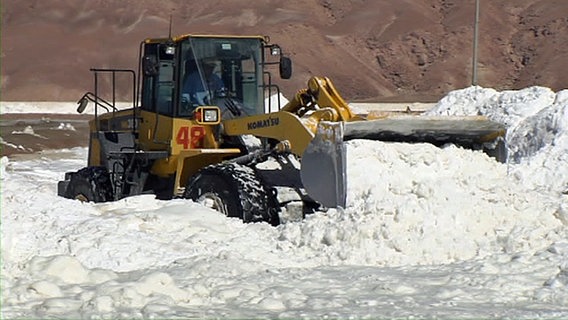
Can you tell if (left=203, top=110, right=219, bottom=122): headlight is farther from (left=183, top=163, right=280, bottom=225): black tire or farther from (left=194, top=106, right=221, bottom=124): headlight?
(left=183, top=163, right=280, bottom=225): black tire

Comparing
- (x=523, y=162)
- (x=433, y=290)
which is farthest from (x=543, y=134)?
(x=433, y=290)

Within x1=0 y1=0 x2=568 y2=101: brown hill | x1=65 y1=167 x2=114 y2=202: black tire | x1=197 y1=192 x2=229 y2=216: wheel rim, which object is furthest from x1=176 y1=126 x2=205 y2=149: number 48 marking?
x1=0 y1=0 x2=568 y2=101: brown hill

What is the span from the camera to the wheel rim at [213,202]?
9828 millimetres

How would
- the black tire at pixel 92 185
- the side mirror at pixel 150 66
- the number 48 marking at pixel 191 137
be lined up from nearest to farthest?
the side mirror at pixel 150 66 < the number 48 marking at pixel 191 137 < the black tire at pixel 92 185

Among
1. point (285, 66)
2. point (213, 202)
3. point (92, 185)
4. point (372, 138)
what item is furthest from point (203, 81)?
point (92, 185)

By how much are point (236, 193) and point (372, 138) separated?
58.8 inches

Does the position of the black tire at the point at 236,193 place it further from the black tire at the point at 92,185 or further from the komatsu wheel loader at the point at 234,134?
the black tire at the point at 92,185

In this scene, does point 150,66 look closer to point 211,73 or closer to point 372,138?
point 211,73

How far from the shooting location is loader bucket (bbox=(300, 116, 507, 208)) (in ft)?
29.5

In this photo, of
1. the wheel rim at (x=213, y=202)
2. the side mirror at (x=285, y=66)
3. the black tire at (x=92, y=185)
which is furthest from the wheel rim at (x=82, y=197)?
the side mirror at (x=285, y=66)

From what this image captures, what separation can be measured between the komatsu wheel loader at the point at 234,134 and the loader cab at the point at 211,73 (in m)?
0.01

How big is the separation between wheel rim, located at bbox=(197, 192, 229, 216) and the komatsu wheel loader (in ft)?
0.03

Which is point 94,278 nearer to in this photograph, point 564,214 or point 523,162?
point 564,214

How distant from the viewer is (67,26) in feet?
239
